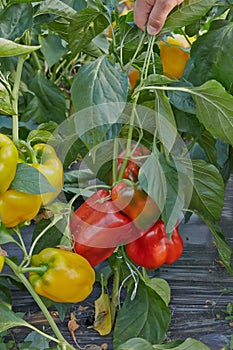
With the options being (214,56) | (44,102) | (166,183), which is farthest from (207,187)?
(44,102)

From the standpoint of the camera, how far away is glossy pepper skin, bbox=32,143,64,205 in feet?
2.96

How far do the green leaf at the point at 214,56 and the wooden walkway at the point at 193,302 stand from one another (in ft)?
1.55

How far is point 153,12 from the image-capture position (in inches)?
32.7

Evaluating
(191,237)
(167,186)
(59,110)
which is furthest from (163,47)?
(191,237)

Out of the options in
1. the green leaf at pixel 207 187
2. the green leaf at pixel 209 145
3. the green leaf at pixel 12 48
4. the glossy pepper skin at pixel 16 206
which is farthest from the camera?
the green leaf at pixel 209 145

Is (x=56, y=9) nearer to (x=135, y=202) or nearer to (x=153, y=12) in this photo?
(x=153, y=12)

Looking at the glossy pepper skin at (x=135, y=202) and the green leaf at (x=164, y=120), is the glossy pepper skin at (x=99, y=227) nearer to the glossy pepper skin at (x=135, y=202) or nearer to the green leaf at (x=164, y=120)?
the glossy pepper skin at (x=135, y=202)

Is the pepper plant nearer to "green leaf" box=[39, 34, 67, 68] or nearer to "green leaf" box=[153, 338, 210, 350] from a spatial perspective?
"green leaf" box=[153, 338, 210, 350]

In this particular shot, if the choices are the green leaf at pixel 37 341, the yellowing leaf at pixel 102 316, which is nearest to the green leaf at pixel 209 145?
the yellowing leaf at pixel 102 316

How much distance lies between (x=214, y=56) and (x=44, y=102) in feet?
1.50

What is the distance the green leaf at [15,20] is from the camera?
92cm

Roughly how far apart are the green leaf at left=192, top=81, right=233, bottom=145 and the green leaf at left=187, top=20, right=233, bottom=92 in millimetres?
115

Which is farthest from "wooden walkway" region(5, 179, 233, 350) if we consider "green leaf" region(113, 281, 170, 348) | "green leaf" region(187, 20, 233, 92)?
"green leaf" region(187, 20, 233, 92)

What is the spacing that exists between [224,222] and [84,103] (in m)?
0.80
